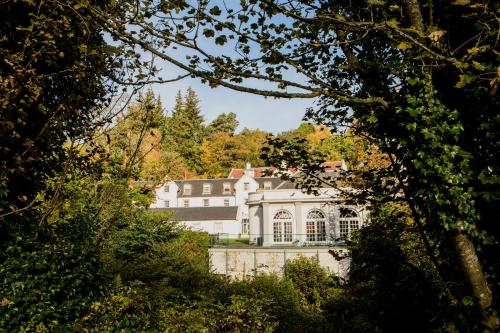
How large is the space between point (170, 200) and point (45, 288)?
58.5 m

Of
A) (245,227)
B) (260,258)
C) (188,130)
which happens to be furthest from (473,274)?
(188,130)

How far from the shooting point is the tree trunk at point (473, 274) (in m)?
3.34

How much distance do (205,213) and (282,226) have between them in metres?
18.6

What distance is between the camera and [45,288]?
18.2 feet

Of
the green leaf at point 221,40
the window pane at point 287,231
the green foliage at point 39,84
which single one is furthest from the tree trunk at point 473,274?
the window pane at point 287,231

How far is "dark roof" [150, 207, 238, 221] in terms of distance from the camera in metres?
55.2

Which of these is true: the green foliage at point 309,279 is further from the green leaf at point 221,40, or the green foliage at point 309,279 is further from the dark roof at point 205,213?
the dark roof at point 205,213

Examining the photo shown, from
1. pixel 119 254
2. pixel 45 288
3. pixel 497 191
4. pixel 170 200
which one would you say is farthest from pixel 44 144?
pixel 170 200

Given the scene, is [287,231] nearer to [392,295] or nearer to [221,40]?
[392,295]

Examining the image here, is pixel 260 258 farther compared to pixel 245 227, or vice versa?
pixel 245 227

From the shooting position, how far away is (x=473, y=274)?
3346 mm

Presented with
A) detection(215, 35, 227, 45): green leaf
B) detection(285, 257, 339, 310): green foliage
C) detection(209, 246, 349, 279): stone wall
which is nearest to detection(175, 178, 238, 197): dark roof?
detection(209, 246, 349, 279): stone wall

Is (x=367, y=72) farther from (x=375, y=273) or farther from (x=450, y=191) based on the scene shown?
(x=375, y=273)

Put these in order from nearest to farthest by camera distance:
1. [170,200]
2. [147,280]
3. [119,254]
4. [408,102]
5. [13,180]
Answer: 1. [408,102]
2. [13,180]
3. [147,280]
4. [119,254]
5. [170,200]
